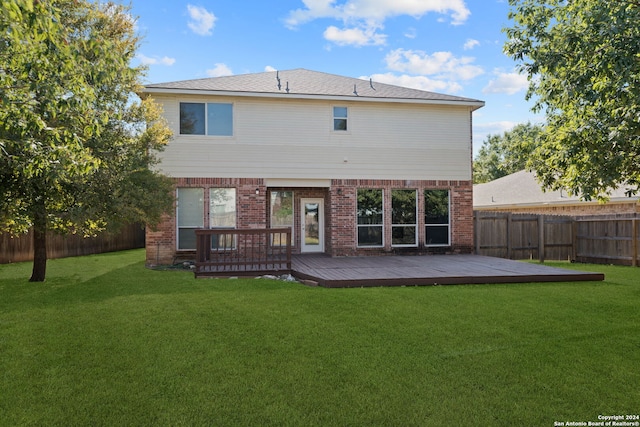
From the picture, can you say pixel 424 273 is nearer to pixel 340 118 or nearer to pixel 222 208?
pixel 340 118

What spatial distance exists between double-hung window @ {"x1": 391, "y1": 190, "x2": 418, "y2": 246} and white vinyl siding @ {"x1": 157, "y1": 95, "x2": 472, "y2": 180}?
0.63 metres

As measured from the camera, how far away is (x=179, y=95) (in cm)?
1325

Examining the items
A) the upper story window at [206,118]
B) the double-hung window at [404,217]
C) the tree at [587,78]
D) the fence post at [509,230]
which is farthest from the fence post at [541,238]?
the upper story window at [206,118]

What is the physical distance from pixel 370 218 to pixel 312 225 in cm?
221

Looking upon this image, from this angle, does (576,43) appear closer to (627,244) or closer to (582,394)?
(582,394)

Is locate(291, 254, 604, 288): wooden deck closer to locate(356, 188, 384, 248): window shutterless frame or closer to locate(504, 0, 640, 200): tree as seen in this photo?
locate(356, 188, 384, 248): window shutterless frame

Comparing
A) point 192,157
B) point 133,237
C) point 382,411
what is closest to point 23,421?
point 382,411

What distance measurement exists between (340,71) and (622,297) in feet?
43.9

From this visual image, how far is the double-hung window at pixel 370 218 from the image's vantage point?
14.7 metres

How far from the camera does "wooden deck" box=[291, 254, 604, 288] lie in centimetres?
935

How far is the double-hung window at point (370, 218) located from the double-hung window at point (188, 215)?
5.13 m

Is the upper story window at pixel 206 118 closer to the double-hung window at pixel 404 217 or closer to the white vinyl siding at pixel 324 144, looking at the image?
the white vinyl siding at pixel 324 144

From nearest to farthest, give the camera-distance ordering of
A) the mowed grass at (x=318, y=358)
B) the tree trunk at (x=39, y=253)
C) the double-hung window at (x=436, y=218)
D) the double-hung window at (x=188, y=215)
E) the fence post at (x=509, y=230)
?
1. the mowed grass at (x=318, y=358)
2. the tree trunk at (x=39, y=253)
3. the double-hung window at (x=188, y=215)
4. the double-hung window at (x=436, y=218)
5. the fence post at (x=509, y=230)

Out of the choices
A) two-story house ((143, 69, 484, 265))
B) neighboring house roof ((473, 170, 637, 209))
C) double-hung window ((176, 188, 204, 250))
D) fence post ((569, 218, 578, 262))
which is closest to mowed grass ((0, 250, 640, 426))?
double-hung window ((176, 188, 204, 250))
